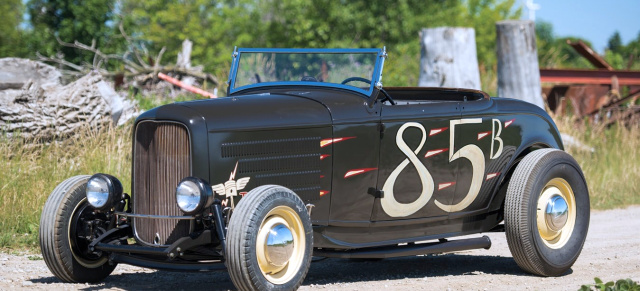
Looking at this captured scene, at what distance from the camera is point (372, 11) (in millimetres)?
34469

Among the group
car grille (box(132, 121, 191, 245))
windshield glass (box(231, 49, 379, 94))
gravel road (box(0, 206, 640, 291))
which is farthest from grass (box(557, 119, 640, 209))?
car grille (box(132, 121, 191, 245))

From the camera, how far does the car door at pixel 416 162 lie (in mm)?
5543

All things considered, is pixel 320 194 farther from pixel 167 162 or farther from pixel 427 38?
pixel 427 38

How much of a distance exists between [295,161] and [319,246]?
0.55 meters

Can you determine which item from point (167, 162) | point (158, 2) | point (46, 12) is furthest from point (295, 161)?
point (158, 2)

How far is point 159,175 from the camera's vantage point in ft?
16.5

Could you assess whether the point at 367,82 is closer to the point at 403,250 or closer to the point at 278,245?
the point at 403,250

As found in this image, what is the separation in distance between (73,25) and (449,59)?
57.8ft

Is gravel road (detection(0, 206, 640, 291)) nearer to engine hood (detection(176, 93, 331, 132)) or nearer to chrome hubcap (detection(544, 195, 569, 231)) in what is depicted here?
chrome hubcap (detection(544, 195, 569, 231))

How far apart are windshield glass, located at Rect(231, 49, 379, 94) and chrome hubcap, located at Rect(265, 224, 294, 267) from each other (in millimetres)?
1441

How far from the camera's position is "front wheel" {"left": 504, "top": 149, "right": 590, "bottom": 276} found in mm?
5902

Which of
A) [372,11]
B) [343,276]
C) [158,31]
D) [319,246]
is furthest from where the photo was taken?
[158,31]

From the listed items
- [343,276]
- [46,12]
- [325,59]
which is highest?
[46,12]

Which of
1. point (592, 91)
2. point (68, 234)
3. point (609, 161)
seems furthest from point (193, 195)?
point (592, 91)
